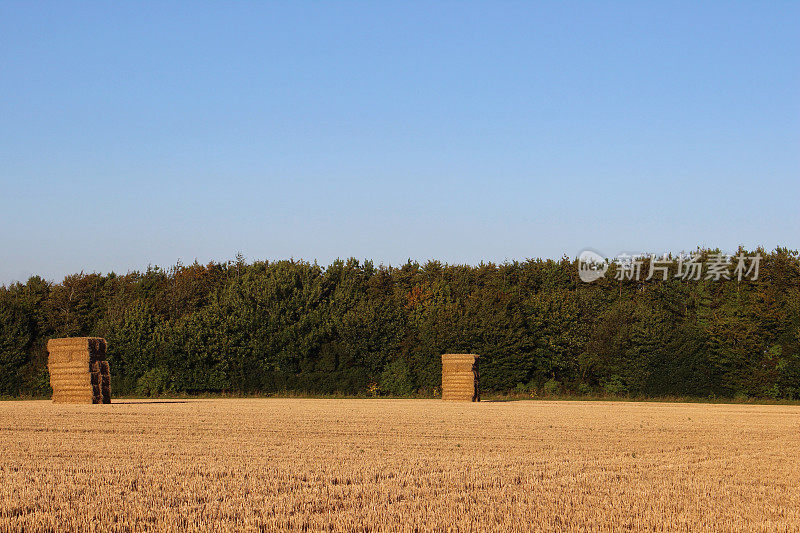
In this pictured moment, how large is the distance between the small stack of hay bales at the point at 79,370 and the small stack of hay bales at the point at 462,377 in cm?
1676

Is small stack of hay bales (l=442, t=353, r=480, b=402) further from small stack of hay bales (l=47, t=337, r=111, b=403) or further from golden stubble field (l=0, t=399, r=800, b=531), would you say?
golden stubble field (l=0, t=399, r=800, b=531)

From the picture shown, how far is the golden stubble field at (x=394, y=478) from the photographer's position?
9.52m

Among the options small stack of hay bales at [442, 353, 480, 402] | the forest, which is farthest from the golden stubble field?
the forest

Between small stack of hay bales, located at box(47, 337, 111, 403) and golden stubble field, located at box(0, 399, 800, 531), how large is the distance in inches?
540

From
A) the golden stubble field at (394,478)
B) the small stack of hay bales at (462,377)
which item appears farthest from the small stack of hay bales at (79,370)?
the small stack of hay bales at (462,377)

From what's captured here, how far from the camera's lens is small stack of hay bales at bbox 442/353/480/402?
42.6 metres

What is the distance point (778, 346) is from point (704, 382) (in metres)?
4.94

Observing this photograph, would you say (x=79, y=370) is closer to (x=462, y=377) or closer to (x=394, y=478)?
(x=462, y=377)

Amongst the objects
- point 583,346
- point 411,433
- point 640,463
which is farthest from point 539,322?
point 640,463

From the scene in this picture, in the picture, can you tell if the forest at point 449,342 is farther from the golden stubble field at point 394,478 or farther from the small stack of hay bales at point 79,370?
A: the golden stubble field at point 394,478

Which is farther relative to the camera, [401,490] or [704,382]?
[704,382]

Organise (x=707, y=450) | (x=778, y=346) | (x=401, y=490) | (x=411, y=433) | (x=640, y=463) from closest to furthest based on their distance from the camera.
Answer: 1. (x=401, y=490)
2. (x=640, y=463)
3. (x=707, y=450)
4. (x=411, y=433)
5. (x=778, y=346)

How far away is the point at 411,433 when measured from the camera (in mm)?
21453

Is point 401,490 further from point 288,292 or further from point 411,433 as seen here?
point 288,292
